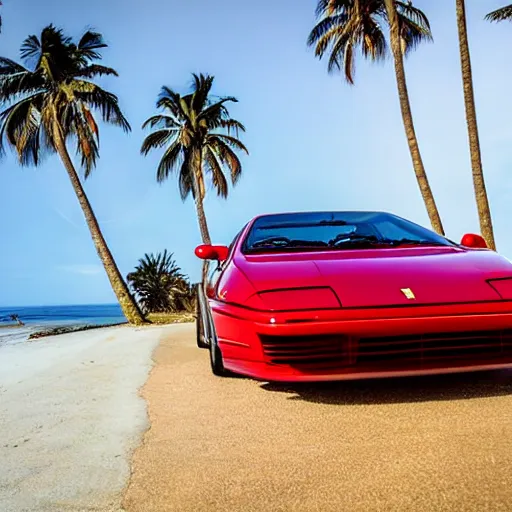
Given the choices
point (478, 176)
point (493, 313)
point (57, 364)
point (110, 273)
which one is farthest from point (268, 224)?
point (110, 273)

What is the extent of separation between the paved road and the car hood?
0.56m

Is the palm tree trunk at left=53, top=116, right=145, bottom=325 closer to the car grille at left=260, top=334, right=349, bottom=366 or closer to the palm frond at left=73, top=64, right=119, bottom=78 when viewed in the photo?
the palm frond at left=73, top=64, right=119, bottom=78

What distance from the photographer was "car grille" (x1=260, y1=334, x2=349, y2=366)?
2412 mm

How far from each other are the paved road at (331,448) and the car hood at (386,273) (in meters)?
0.56

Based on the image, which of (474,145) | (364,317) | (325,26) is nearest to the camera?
(364,317)

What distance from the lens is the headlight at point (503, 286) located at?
255 cm

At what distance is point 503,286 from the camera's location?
2.62 m

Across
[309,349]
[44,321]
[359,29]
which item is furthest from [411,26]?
[44,321]

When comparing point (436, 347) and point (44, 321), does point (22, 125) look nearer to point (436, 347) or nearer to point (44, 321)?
point (436, 347)

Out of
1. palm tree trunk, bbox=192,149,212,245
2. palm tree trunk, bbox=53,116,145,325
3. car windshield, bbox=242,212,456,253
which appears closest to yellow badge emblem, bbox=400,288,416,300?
car windshield, bbox=242,212,456,253

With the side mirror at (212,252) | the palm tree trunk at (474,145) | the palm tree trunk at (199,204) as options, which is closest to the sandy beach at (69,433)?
the side mirror at (212,252)

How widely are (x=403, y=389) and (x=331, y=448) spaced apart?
0.98m

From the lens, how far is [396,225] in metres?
3.89

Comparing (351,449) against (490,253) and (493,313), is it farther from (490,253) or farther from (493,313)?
(490,253)
